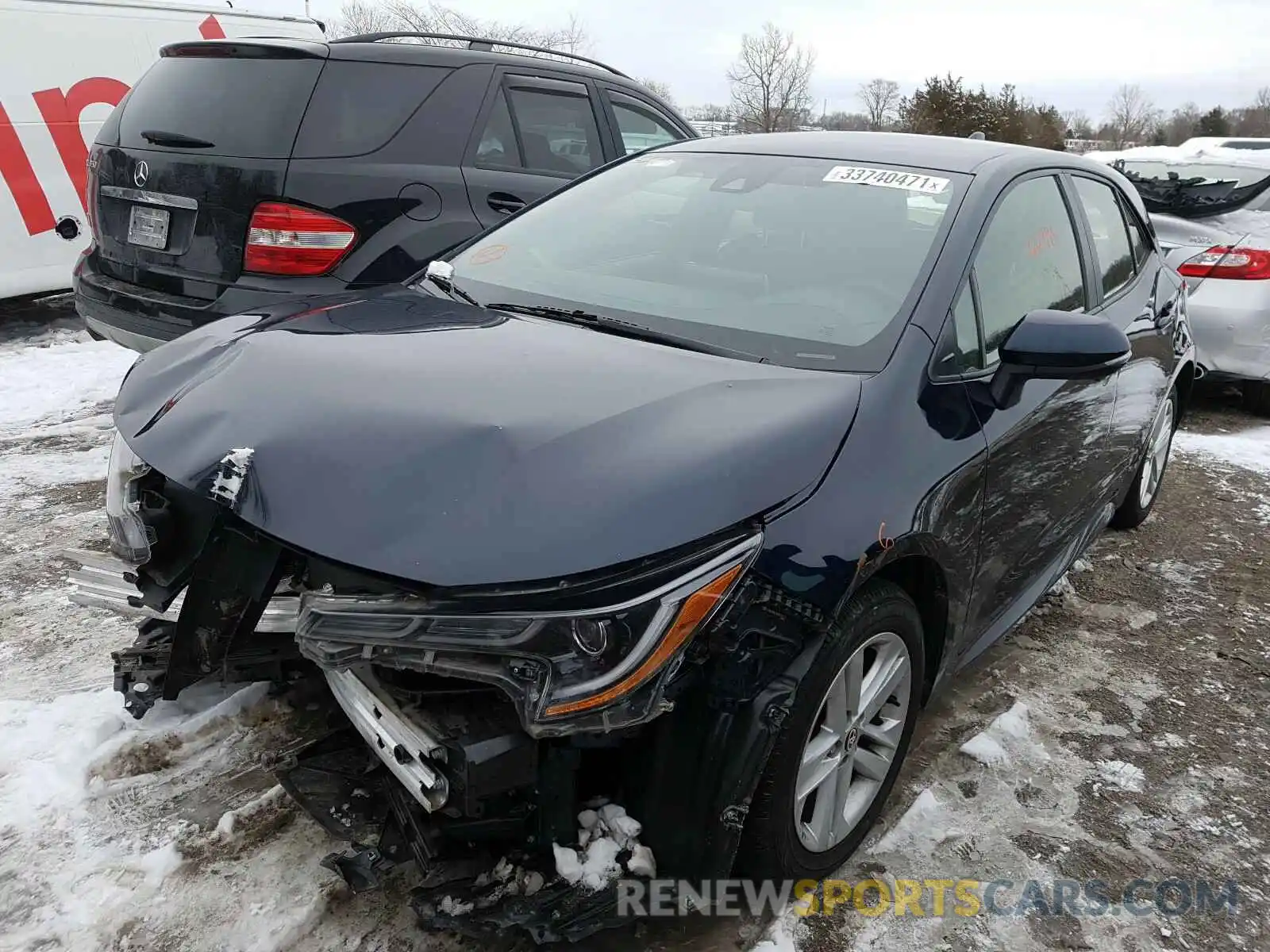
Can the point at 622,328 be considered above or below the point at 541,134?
below

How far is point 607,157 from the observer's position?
5344mm

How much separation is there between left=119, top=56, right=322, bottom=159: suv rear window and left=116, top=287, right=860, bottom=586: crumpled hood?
1.99 metres

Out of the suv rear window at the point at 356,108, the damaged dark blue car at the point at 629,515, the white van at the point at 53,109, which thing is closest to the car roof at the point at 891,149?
the damaged dark blue car at the point at 629,515

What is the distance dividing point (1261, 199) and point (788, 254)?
5.52 metres

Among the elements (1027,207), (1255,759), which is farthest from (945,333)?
(1255,759)

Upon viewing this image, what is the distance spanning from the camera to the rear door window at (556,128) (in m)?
4.79

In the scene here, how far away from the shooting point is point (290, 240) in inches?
153

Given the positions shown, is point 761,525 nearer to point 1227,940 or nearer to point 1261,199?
point 1227,940

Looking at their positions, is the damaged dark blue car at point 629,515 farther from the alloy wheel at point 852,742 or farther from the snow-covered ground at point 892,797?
the snow-covered ground at point 892,797

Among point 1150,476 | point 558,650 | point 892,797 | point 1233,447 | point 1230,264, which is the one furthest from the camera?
point 1230,264

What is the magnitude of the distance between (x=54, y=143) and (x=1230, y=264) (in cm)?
834

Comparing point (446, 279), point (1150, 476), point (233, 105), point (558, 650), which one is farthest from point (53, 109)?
point (1150, 476)

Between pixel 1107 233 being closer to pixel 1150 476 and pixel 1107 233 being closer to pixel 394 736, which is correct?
pixel 1150 476

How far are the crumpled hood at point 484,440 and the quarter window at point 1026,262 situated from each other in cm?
67
